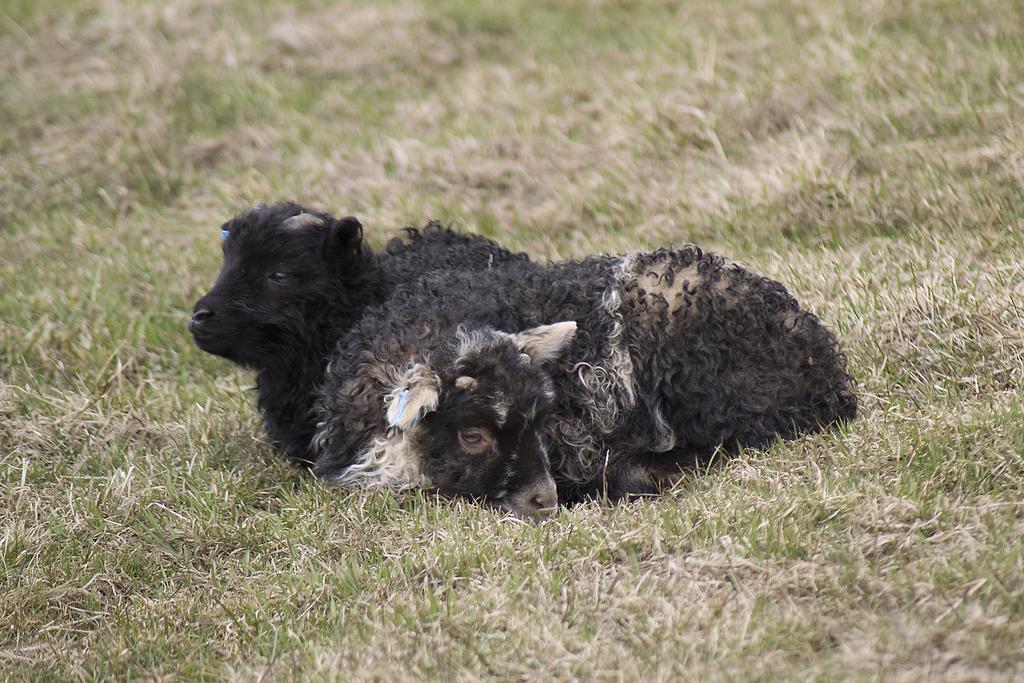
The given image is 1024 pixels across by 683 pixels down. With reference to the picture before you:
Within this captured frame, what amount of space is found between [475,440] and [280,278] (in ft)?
5.91

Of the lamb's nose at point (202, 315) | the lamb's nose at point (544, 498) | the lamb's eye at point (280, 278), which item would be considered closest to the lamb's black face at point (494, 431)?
the lamb's nose at point (544, 498)

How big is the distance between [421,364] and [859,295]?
3182 mm

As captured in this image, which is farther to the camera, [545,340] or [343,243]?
[343,243]

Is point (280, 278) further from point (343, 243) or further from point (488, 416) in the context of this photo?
point (488, 416)

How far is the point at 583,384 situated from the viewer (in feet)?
21.1

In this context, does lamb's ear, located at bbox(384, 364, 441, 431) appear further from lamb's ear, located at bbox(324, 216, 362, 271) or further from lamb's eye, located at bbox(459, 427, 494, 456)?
lamb's ear, located at bbox(324, 216, 362, 271)

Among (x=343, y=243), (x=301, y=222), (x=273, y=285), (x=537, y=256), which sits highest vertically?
(x=301, y=222)

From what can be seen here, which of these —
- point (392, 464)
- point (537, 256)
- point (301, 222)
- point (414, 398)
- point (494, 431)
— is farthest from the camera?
point (537, 256)

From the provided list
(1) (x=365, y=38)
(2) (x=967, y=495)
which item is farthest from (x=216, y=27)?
(2) (x=967, y=495)

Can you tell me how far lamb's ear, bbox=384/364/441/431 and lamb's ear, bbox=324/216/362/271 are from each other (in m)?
1.32

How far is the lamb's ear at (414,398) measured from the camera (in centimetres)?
595

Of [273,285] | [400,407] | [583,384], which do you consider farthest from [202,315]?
[583,384]

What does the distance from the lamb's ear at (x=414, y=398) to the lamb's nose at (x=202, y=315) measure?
1.45 metres

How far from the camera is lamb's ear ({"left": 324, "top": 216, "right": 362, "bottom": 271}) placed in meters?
7.16
